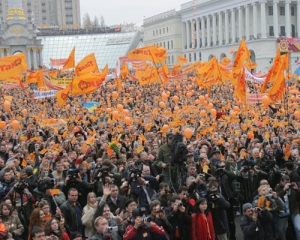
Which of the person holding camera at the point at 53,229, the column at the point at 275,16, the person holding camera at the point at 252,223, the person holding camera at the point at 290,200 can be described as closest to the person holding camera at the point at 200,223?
the person holding camera at the point at 252,223

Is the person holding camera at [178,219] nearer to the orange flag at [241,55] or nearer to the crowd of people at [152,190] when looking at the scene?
the crowd of people at [152,190]

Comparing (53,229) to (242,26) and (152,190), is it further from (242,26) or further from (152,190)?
(242,26)

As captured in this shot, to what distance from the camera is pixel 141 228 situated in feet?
26.4

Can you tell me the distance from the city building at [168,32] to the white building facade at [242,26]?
3884 millimetres

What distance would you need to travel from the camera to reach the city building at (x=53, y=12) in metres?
139

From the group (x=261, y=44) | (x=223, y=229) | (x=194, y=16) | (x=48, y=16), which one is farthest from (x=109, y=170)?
(x=48, y=16)

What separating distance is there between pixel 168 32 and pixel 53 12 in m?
53.8

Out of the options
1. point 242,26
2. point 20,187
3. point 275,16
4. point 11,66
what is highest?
point 275,16

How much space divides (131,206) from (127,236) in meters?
0.70

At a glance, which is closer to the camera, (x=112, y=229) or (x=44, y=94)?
(x=112, y=229)

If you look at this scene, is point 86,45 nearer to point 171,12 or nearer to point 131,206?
point 171,12

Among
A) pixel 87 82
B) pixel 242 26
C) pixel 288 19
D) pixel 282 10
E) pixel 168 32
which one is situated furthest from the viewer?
pixel 168 32

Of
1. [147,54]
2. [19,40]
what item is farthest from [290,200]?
[19,40]

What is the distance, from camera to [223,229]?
32.2 feet
